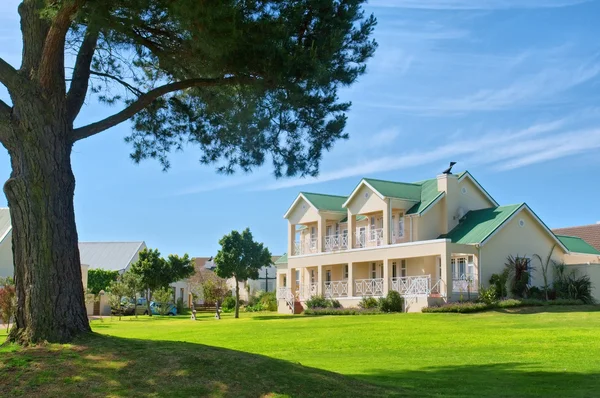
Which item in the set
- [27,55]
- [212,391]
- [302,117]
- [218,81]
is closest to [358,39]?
[302,117]

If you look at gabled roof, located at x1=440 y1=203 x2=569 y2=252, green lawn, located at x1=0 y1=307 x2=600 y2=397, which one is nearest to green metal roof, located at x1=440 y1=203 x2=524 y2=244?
gabled roof, located at x1=440 y1=203 x2=569 y2=252

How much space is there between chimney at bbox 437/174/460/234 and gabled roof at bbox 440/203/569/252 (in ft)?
1.30

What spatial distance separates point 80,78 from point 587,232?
4557 centimetres

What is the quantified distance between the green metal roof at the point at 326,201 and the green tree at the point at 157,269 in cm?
1129

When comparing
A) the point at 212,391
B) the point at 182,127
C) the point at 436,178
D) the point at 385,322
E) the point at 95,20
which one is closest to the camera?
the point at 212,391

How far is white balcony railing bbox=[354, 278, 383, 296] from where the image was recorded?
39.3 metres

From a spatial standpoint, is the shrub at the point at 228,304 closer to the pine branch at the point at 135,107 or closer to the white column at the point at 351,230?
the white column at the point at 351,230

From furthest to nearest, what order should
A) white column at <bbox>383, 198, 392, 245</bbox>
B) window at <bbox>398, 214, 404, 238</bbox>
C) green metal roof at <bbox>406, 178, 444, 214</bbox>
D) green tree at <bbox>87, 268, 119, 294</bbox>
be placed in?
green tree at <bbox>87, 268, 119, 294</bbox>, window at <bbox>398, 214, 404, 238</bbox>, white column at <bbox>383, 198, 392, 245</bbox>, green metal roof at <bbox>406, 178, 444, 214</bbox>

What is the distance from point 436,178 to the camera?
133 feet

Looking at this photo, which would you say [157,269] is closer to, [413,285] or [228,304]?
[228,304]

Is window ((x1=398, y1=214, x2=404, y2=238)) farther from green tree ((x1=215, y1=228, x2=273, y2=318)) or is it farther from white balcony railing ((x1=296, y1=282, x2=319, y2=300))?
green tree ((x1=215, y1=228, x2=273, y2=318))

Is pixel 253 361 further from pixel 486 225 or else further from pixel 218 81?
pixel 486 225

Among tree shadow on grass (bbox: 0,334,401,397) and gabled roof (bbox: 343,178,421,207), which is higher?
gabled roof (bbox: 343,178,421,207)

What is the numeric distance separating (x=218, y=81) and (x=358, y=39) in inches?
110
